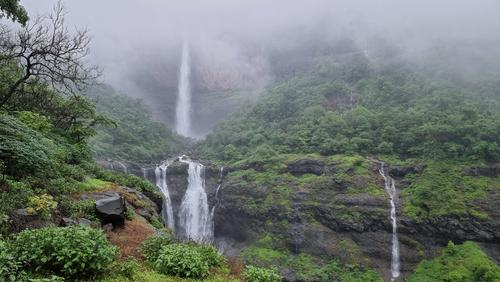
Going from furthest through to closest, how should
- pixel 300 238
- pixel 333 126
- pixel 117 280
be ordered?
pixel 333 126, pixel 300 238, pixel 117 280

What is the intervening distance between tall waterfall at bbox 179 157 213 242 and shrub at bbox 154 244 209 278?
41.9 metres

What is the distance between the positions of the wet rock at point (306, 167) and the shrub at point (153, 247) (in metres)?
44.8

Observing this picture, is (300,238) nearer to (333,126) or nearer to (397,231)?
(397,231)

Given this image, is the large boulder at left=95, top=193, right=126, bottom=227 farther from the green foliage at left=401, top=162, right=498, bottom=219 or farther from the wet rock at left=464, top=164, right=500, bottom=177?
the wet rock at left=464, top=164, right=500, bottom=177

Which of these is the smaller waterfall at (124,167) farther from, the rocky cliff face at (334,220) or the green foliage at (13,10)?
the green foliage at (13,10)

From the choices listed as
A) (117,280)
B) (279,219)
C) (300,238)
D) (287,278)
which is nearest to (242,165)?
(279,219)

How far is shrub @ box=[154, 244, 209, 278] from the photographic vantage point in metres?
9.96

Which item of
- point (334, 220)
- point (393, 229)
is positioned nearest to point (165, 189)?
point (334, 220)

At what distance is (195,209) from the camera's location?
2148 inches

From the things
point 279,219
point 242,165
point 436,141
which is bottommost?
point 279,219

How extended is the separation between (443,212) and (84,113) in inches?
1516

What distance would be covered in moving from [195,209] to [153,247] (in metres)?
44.0

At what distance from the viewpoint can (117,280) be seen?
805 cm

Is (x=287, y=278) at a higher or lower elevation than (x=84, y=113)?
lower
